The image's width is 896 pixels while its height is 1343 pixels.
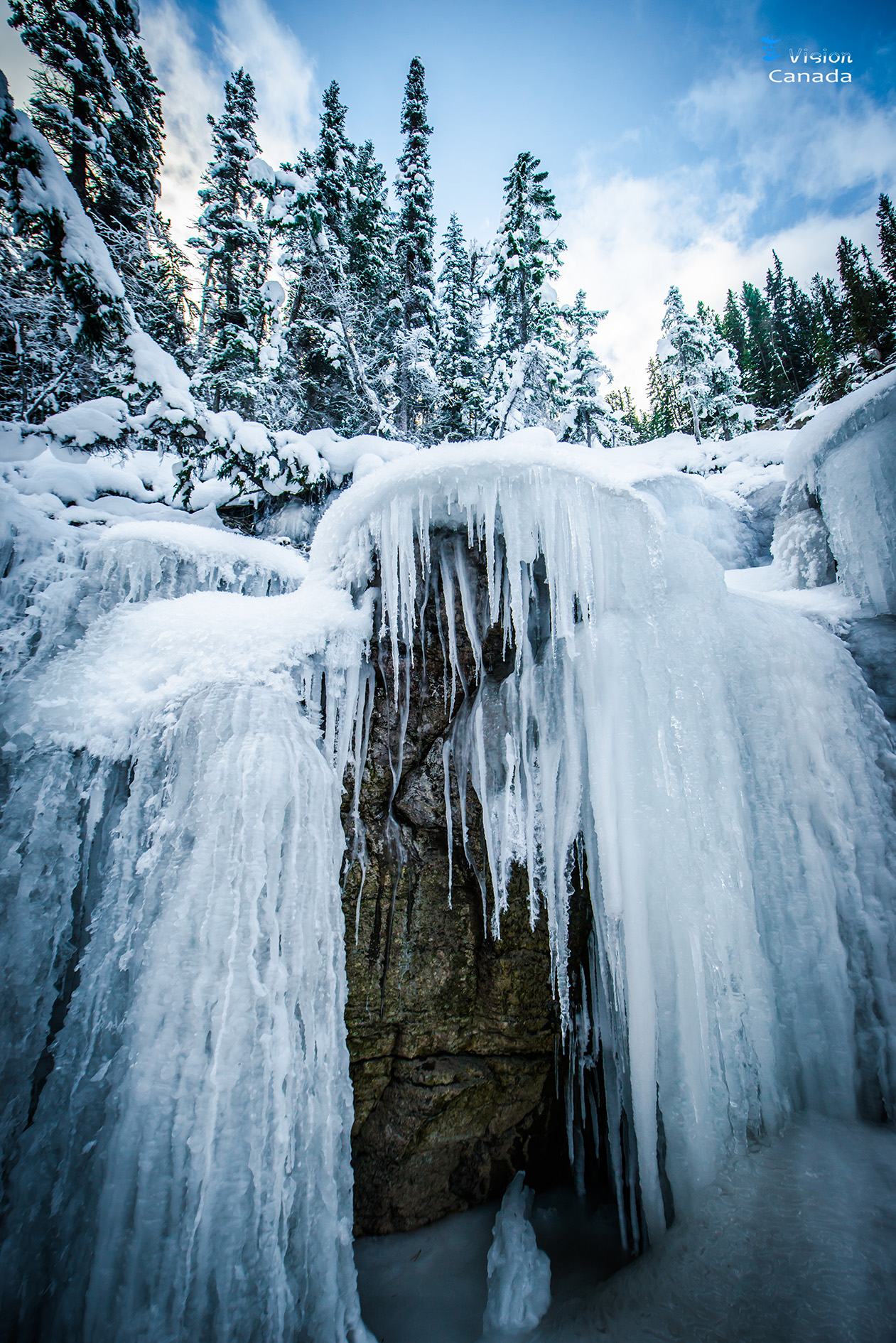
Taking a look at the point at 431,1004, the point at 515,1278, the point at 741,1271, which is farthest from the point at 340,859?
the point at 515,1278

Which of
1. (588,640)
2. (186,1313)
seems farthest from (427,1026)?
(588,640)

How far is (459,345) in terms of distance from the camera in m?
14.1

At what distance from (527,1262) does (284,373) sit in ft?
42.7

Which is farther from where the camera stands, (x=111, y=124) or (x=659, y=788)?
(x=111, y=124)

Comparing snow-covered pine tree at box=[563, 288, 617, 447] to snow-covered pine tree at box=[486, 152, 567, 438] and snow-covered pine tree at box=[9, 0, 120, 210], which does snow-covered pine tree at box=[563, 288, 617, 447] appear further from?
snow-covered pine tree at box=[9, 0, 120, 210]

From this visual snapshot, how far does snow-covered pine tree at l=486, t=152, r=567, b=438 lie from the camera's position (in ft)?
36.0

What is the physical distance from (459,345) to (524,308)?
125 inches

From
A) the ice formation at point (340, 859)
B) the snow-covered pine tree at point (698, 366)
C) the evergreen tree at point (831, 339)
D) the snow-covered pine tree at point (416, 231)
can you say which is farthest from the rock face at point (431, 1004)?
the evergreen tree at point (831, 339)

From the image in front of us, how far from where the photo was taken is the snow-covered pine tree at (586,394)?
1263cm

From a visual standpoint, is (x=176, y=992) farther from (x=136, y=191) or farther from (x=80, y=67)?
(x=136, y=191)

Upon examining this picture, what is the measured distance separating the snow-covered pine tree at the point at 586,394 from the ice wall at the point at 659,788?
1046 centimetres

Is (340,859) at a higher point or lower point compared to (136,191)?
lower

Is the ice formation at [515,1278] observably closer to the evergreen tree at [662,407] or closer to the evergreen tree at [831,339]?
the evergreen tree at [662,407]

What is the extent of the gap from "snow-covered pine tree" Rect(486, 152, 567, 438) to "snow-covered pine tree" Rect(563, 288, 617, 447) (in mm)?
871
